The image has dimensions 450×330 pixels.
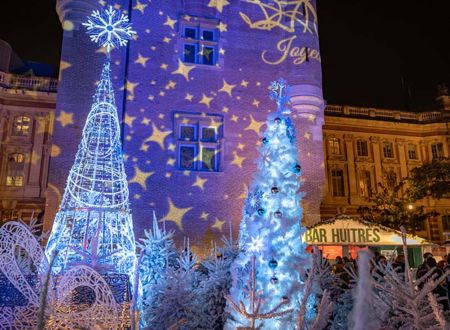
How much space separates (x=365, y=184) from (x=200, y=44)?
22122 millimetres

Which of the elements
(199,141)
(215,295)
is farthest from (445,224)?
(215,295)

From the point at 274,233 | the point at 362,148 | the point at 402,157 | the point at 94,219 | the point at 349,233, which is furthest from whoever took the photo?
the point at 402,157

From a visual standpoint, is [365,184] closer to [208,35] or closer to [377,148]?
[377,148]

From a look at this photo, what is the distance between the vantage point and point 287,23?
16.0 meters

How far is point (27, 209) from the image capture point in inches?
971

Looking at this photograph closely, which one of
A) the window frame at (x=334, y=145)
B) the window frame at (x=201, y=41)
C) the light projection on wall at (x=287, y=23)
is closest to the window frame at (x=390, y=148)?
the window frame at (x=334, y=145)

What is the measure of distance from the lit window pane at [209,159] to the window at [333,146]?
19386 mm

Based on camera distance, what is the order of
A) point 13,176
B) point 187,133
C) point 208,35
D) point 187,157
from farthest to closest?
point 13,176 → point 208,35 → point 187,133 → point 187,157

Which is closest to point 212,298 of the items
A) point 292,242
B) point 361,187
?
point 292,242

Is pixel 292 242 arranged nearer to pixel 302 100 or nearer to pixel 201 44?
pixel 302 100

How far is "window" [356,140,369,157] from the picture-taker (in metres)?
32.4

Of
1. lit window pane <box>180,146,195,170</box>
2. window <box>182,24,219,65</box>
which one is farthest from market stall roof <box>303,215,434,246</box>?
window <box>182,24,219,65</box>

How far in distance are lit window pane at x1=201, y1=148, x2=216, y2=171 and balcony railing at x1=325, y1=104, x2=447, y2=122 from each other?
1924cm

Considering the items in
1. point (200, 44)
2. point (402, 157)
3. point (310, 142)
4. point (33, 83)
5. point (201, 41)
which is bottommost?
point (310, 142)
